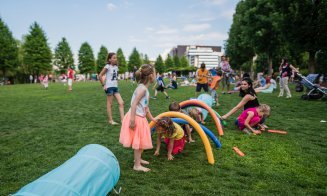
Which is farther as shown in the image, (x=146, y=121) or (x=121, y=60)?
(x=121, y=60)

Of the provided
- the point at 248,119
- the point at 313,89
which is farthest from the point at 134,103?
the point at 313,89

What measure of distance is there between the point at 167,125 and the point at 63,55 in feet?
281

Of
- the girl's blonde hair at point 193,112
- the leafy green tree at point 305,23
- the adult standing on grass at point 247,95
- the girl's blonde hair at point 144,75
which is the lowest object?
the girl's blonde hair at point 193,112

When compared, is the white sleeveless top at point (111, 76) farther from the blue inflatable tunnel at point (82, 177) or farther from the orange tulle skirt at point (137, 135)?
the blue inflatable tunnel at point (82, 177)

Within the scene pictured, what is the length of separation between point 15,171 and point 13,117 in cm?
661

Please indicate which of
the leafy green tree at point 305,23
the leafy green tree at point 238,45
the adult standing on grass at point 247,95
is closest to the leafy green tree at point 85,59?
the leafy green tree at point 238,45

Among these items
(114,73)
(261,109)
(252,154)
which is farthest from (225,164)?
(114,73)

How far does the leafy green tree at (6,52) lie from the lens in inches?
2121

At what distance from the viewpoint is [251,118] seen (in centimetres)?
773

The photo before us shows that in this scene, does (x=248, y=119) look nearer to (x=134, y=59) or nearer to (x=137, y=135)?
(x=137, y=135)

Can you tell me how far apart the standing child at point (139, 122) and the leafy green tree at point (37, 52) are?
64838mm

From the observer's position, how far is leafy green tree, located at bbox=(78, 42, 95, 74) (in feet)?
302

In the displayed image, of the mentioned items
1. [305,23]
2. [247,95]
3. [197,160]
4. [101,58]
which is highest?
[101,58]

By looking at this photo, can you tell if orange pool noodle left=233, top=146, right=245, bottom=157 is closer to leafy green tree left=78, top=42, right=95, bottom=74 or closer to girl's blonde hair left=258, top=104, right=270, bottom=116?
girl's blonde hair left=258, top=104, right=270, bottom=116
